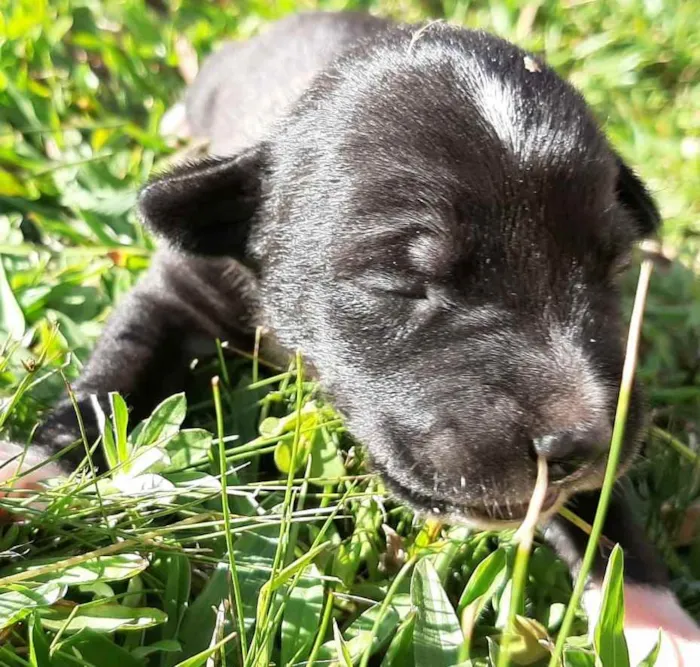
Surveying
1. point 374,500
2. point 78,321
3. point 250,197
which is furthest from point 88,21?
point 374,500

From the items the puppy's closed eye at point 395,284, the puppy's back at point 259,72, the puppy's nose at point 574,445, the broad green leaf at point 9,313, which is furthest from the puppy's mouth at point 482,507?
the puppy's back at point 259,72

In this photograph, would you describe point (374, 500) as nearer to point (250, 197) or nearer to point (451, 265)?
point (451, 265)

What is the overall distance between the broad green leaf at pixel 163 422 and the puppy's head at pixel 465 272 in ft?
1.20

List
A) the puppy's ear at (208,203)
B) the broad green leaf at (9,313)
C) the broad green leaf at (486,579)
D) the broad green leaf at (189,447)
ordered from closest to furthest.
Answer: the broad green leaf at (486,579) → the broad green leaf at (189,447) → the puppy's ear at (208,203) → the broad green leaf at (9,313)

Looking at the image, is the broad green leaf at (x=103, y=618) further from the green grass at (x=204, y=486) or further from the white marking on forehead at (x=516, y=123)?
the white marking on forehead at (x=516, y=123)

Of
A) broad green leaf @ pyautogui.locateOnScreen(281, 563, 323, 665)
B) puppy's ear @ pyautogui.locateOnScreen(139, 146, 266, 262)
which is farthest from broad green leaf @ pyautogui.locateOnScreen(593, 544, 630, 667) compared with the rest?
puppy's ear @ pyautogui.locateOnScreen(139, 146, 266, 262)

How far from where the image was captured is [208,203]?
2188 millimetres

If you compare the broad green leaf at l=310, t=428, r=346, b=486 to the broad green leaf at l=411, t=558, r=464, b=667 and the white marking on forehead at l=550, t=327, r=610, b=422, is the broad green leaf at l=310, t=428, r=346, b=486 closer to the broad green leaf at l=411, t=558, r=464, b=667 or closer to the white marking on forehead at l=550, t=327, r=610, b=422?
the broad green leaf at l=411, t=558, r=464, b=667

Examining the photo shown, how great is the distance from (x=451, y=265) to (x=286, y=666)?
860 millimetres

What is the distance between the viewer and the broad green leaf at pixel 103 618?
5.21 ft

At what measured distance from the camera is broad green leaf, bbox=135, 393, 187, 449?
6.47 feet

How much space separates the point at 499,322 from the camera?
166 cm

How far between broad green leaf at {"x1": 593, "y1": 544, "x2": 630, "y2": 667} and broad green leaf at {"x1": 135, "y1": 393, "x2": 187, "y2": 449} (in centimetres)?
103

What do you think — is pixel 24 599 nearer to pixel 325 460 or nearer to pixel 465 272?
pixel 325 460
